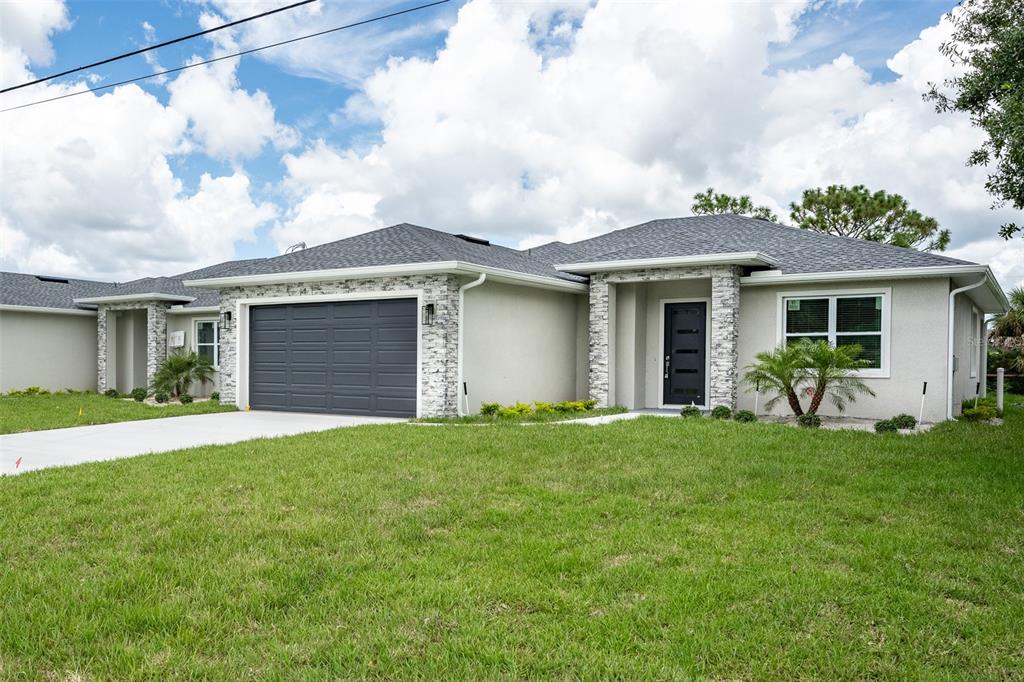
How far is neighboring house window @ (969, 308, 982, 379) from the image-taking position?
56.8 feet

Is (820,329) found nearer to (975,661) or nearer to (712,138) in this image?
(712,138)

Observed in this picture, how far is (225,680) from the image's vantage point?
319 cm

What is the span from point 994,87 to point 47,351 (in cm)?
2295

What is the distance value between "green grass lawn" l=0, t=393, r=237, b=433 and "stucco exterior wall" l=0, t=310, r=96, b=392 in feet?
7.10

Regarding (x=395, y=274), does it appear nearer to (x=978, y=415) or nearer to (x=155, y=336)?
(x=155, y=336)

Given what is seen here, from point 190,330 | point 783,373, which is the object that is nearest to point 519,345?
point 783,373

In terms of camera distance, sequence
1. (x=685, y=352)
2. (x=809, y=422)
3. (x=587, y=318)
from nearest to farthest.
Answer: (x=809, y=422)
(x=685, y=352)
(x=587, y=318)

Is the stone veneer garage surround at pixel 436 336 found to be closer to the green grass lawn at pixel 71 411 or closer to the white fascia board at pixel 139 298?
the green grass lawn at pixel 71 411

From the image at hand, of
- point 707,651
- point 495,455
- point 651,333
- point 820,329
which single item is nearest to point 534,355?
point 651,333

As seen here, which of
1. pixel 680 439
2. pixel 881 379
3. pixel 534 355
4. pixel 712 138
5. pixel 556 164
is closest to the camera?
pixel 680 439

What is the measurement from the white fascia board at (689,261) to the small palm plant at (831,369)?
1722 millimetres

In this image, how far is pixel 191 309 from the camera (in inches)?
756

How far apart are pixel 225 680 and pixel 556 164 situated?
16348 mm

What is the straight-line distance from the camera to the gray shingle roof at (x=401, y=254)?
13.1 meters
